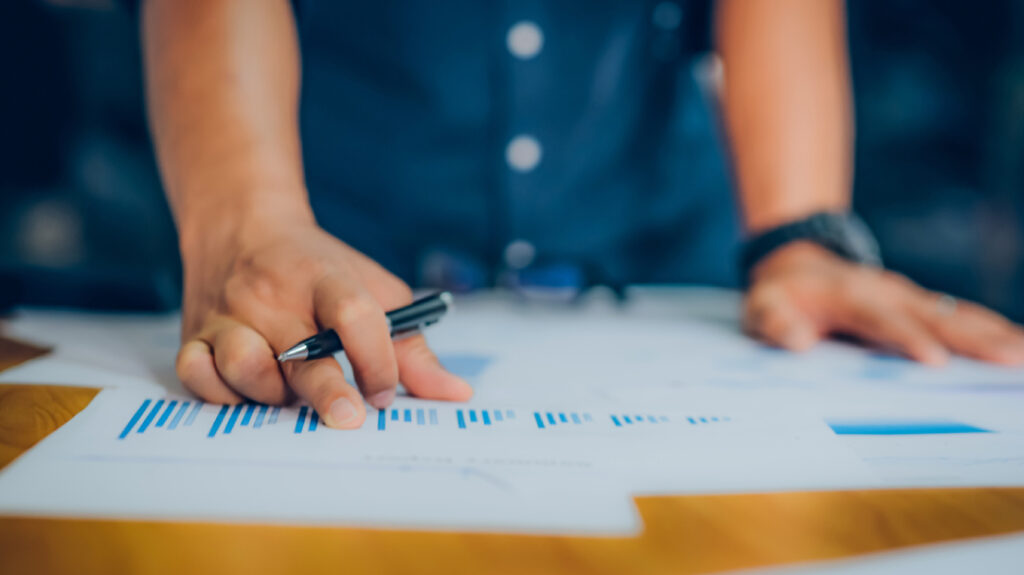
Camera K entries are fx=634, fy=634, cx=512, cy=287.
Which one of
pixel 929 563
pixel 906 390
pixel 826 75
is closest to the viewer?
pixel 929 563

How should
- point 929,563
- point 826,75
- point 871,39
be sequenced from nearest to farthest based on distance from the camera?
point 929,563
point 826,75
point 871,39

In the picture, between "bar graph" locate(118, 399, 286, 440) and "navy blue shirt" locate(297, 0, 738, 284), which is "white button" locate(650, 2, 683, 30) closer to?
"navy blue shirt" locate(297, 0, 738, 284)

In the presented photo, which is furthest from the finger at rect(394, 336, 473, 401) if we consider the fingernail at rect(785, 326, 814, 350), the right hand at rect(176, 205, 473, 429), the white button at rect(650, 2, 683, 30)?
the white button at rect(650, 2, 683, 30)

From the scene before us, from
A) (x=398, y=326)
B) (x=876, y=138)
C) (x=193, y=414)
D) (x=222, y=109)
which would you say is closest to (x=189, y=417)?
(x=193, y=414)

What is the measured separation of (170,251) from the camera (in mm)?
1276

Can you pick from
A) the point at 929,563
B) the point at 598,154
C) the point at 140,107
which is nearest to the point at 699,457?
the point at 929,563

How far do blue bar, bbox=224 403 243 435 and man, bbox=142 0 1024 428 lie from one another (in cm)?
7

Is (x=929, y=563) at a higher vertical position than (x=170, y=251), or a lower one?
higher

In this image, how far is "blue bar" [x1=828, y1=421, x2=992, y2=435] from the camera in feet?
1.12

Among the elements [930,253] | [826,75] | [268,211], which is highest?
[826,75]

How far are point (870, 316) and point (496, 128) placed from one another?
1.50 ft

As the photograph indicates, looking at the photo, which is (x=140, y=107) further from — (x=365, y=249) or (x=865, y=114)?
(x=865, y=114)

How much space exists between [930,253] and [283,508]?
54.7 inches

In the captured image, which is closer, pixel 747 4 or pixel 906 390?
pixel 906 390
